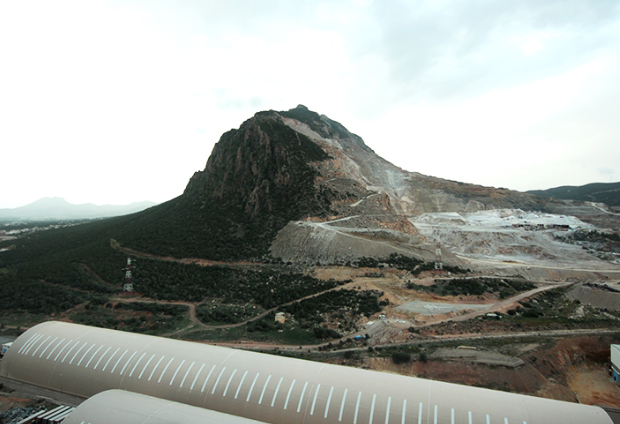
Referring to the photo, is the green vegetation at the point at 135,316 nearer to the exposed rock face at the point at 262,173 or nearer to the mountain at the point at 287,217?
the mountain at the point at 287,217

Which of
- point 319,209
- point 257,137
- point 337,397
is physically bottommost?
point 337,397

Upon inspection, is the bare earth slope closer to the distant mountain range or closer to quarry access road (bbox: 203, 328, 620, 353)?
quarry access road (bbox: 203, 328, 620, 353)

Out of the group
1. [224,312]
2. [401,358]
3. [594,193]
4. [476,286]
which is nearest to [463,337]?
[401,358]

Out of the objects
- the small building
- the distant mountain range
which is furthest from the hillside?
the distant mountain range

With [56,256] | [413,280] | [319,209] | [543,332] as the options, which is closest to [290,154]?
[319,209]

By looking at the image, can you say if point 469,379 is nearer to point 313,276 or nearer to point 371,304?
point 371,304

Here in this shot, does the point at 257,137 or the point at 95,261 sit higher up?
the point at 257,137
